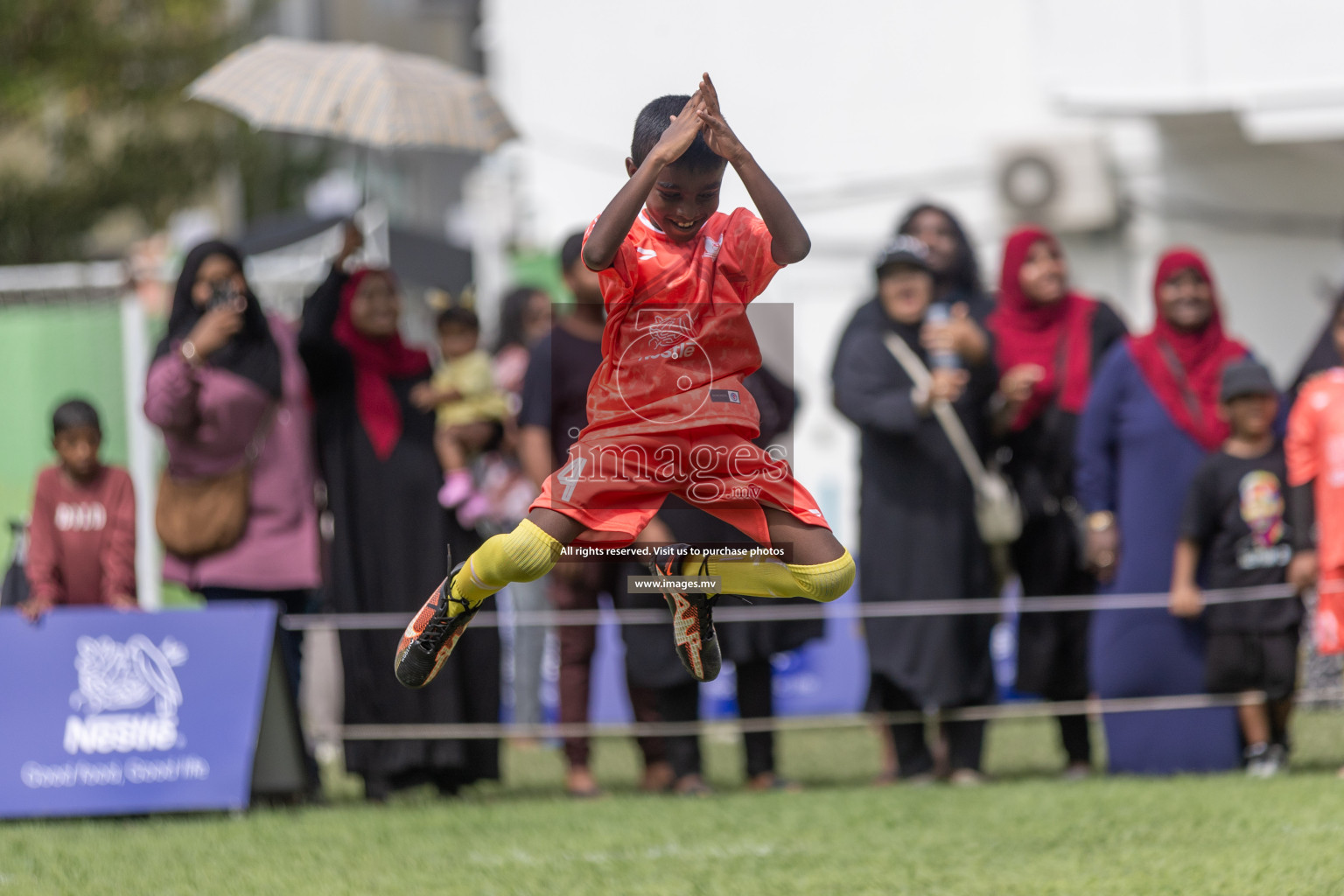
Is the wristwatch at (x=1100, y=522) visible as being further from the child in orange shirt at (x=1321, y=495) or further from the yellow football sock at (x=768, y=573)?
the yellow football sock at (x=768, y=573)

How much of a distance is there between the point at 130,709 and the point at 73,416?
4.27ft

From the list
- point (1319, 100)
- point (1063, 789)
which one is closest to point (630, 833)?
point (1063, 789)

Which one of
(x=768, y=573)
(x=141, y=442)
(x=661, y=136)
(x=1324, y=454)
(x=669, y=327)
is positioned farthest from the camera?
(x=141, y=442)

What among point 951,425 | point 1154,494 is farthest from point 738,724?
point 1154,494

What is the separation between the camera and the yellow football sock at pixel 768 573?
→ 4.21m

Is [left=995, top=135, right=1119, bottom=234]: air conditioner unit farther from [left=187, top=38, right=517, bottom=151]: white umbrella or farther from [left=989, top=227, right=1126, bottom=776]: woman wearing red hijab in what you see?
[left=187, top=38, right=517, bottom=151]: white umbrella

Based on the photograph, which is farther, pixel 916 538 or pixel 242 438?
pixel 916 538

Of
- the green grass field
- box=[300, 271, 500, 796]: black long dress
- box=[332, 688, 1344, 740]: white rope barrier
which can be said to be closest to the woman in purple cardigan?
box=[300, 271, 500, 796]: black long dress

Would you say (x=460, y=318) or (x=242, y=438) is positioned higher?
(x=460, y=318)

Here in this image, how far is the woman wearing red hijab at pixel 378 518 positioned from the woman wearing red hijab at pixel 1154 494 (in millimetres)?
2679

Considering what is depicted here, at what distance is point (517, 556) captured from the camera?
13.9ft

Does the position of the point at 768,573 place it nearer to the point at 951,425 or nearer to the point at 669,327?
the point at 669,327

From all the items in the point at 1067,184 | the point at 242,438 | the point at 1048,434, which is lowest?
the point at 1048,434

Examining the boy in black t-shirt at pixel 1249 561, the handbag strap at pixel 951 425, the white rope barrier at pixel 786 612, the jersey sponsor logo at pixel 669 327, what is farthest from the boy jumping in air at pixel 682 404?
the boy in black t-shirt at pixel 1249 561
